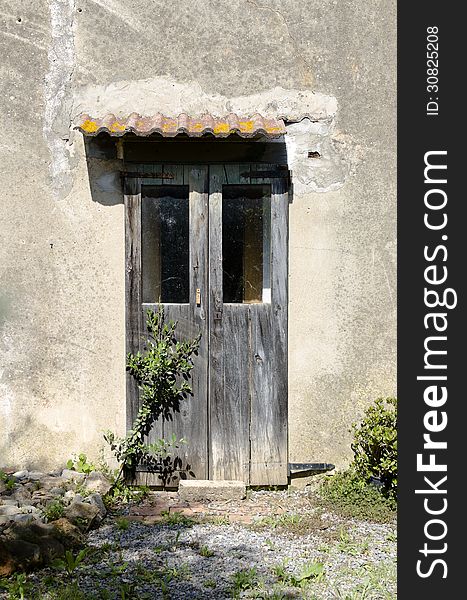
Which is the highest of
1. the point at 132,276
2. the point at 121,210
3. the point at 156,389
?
the point at 121,210

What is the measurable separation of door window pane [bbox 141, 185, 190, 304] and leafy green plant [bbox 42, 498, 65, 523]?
1694 millimetres

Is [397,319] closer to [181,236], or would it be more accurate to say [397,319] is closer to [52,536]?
[181,236]

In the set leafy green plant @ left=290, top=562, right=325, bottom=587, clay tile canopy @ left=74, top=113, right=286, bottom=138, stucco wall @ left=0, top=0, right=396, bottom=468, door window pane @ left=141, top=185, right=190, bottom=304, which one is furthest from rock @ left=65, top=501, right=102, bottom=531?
clay tile canopy @ left=74, top=113, right=286, bottom=138

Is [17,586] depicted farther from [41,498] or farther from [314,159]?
[314,159]

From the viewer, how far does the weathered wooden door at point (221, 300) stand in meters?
5.64

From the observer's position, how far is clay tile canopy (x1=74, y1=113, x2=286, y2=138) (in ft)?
17.1

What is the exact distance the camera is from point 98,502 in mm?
5043

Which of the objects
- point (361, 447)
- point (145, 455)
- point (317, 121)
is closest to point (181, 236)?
point (317, 121)

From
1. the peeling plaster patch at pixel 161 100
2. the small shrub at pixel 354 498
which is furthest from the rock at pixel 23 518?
the peeling plaster patch at pixel 161 100

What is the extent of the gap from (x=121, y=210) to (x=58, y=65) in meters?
1.22

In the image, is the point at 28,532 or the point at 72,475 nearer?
the point at 28,532

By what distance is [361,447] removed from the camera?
224 inches

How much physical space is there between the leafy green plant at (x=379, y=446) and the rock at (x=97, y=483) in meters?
1.88

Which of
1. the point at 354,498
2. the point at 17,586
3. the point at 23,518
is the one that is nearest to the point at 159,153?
the point at 23,518
